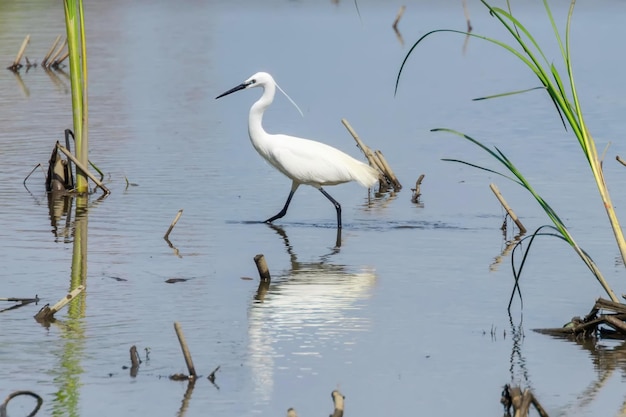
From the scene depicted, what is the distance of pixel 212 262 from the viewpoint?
33.0 ft

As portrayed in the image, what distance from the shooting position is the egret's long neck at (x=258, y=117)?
11.9 meters

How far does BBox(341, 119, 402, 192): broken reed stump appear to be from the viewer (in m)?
13.0

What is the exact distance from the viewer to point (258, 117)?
474 inches

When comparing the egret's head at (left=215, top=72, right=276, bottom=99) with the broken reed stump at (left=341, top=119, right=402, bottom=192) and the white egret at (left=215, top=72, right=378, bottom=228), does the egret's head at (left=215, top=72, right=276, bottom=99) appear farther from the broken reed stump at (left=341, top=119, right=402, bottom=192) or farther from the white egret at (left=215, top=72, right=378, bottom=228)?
the broken reed stump at (left=341, top=119, right=402, bottom=192)

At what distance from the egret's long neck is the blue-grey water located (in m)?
0.75

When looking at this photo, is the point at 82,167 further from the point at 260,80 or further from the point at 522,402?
the point at 522,402

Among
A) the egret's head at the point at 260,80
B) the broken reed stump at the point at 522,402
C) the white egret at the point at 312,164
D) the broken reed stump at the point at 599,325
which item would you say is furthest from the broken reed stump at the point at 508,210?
the broken reed stump at the point at 522,402

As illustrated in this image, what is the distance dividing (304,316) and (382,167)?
5024mm

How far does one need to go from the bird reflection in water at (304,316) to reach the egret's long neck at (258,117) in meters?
1.91

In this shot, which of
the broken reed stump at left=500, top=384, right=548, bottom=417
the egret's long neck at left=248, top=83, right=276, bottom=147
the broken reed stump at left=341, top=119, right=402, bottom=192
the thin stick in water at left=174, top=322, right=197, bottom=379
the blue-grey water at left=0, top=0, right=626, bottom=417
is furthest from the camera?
the broken reed stump at left=341, top=119, right=402, bottom=192

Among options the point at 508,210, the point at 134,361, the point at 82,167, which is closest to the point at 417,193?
the point at 508,210

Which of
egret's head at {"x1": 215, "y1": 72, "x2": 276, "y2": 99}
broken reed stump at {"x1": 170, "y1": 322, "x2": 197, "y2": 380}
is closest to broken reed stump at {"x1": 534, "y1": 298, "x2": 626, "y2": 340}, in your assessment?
broken reed stump at {"x1": 170, "y1": 322, "x2": 197, "y2": 380}

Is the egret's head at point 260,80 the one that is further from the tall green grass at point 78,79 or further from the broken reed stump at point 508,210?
the broken reed stump at point 508,210

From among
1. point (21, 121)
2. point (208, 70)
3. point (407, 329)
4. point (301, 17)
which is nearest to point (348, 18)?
point (301, 17)
